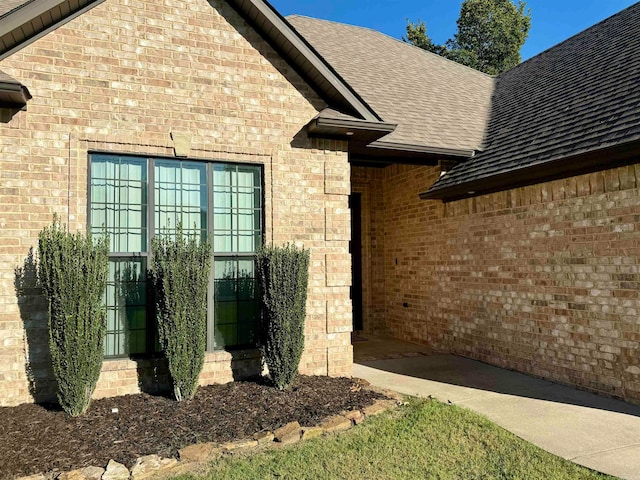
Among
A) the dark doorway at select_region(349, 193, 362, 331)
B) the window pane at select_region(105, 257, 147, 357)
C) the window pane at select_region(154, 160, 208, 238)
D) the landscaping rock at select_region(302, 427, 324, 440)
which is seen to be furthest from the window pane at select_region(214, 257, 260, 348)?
the dark doorway at select_region(349, 193, 362, 331)

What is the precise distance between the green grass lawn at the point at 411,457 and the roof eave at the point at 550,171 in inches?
151

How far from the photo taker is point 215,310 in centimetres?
677

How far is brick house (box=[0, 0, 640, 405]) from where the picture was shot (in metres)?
6.04

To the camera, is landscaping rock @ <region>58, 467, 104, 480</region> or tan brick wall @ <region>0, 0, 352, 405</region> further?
tan brick wall @ <region>0, 0, 352, 405</region>

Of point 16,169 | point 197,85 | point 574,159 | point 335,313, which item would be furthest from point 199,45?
point 574,159

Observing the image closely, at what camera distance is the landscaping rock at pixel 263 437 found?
16.0 feet

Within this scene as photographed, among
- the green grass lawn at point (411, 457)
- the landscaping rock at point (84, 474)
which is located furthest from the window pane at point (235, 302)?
the landscaping rock at point (84, 474)

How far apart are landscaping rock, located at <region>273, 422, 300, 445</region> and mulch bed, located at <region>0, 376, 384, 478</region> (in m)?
0.12

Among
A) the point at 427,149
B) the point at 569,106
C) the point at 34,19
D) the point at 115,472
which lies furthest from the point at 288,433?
the point at 569,106

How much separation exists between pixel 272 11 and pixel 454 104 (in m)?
6.35

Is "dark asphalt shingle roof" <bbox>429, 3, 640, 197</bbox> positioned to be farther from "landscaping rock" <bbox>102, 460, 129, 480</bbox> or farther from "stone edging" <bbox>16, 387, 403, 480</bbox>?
"landscaping rock" <bbox>102, 460, 129, 480</bbox>

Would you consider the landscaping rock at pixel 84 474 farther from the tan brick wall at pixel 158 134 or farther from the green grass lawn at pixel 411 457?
the tan brick wall at pixel 158 134

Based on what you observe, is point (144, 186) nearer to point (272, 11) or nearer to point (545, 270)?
point (272, 11)

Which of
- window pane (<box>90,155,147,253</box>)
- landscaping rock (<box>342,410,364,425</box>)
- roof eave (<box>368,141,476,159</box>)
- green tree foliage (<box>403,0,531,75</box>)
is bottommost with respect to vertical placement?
landscaping rock (<box>342,410,364,425</box>)
